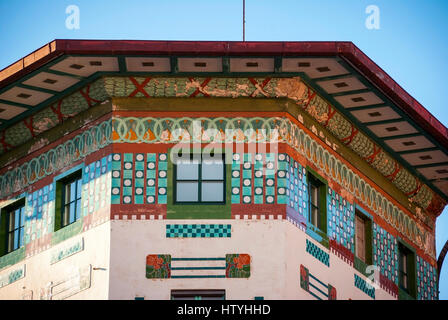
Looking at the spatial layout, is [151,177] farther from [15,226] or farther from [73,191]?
[15,226]

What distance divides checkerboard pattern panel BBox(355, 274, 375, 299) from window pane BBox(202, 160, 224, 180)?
11.6 feet

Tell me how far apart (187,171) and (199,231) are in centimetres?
124

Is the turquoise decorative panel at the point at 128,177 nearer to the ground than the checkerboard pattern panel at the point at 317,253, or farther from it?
farther from it

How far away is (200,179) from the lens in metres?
28.7

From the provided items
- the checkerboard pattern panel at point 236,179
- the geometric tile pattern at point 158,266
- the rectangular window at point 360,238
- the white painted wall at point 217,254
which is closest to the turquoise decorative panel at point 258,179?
the checkerboard pattern panel at point 236,179

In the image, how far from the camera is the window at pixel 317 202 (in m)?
29.5

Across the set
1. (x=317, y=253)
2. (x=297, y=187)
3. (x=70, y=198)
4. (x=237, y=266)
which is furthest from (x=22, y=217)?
(x=317, y=253)

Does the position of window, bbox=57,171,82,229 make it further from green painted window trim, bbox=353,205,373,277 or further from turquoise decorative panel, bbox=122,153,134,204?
green painted window trim, bbox=353,205,373,277

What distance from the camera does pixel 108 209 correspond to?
28.2m

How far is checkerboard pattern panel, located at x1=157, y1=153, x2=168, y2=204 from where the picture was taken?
93.1 ft

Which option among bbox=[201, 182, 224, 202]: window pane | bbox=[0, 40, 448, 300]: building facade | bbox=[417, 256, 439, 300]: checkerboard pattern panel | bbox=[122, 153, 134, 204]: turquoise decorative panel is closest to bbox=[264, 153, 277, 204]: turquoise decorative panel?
bbox=[0, 40, 448, 300]: building facade

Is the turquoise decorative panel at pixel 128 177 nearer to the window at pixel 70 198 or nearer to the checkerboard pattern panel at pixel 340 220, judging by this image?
Result: the window at pixel 70 198

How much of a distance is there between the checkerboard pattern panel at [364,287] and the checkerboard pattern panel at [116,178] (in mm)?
4970
